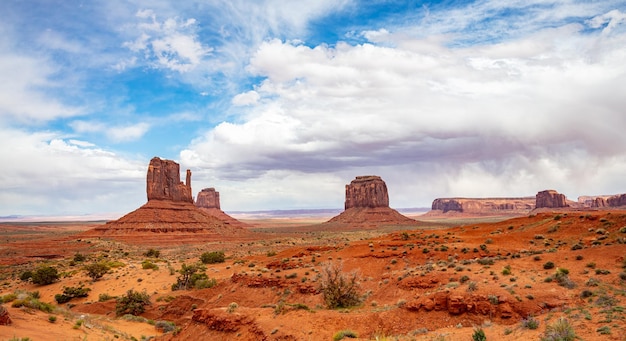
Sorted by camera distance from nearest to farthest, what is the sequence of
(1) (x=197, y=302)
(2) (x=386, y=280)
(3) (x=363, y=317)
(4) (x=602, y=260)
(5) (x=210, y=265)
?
(3) (x=363, y=317)
(4) (x=602, y=260)
(2) (x=386, y=280)
(1) (x=197, y=302)
(5) (x=210, y=265)

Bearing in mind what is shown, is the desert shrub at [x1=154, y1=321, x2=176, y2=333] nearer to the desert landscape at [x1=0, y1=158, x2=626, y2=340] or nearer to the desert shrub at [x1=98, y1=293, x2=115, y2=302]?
the desert landscape at [x1=0, y1=158, x2=626, y2=340]

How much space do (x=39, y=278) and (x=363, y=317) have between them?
120ft

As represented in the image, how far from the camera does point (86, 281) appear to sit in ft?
123

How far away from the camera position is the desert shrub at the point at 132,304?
92.4 feet

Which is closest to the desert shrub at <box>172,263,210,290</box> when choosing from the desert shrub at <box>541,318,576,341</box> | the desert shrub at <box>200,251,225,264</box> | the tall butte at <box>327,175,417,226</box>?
the desert shrub at <box>200,251,225,264</box>

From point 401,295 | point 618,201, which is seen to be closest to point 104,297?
point 401,295

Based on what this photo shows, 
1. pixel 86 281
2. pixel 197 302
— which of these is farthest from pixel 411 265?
pixel 86 281

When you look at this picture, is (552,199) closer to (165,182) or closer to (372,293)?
(165,182)

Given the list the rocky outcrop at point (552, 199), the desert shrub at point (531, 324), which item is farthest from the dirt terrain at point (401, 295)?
the rocky outcrop at point (552, 199)

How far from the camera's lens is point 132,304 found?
2845 cm

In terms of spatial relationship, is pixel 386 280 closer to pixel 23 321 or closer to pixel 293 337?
pixel 293 337

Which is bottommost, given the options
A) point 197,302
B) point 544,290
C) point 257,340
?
point 197,302

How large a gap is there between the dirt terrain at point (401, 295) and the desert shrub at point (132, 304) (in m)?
0.79

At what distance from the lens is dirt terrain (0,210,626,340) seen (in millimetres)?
14602
